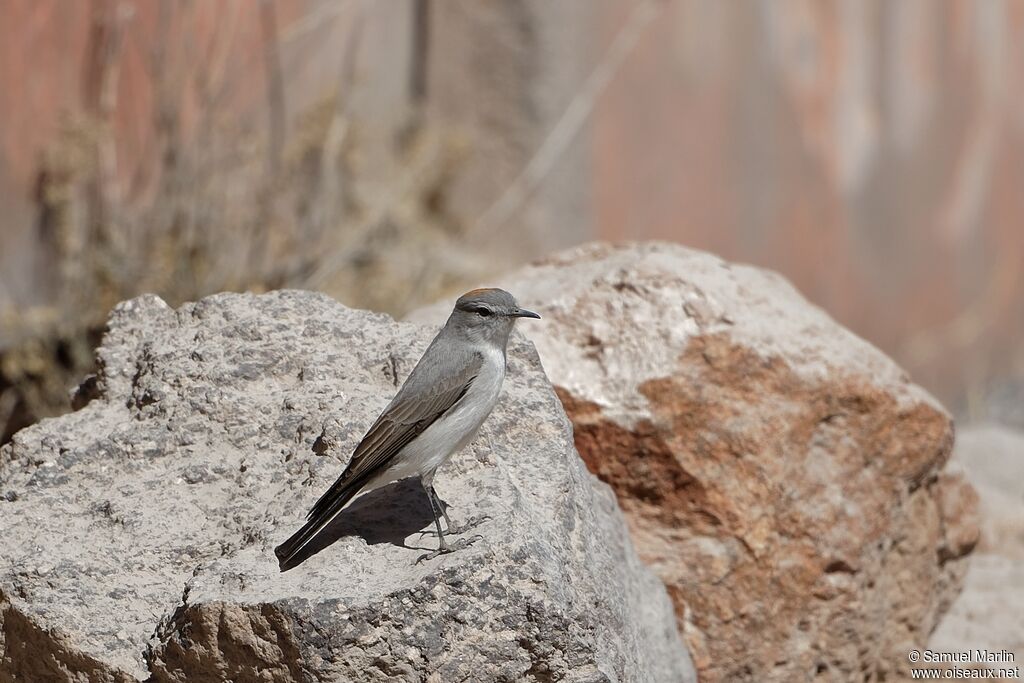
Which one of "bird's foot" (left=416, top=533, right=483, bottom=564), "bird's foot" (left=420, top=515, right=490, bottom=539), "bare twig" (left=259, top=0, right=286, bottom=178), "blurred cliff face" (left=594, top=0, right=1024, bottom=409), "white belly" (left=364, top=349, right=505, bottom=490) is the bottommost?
"bird's foot" (left=416, top=533, right=483, bottom=564)

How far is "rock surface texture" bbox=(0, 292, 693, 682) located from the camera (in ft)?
10.4

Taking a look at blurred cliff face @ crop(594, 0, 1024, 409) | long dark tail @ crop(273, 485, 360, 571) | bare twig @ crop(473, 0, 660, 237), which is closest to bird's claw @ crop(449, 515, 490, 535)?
long dark tail @ crop(273, 485, 360, 571)

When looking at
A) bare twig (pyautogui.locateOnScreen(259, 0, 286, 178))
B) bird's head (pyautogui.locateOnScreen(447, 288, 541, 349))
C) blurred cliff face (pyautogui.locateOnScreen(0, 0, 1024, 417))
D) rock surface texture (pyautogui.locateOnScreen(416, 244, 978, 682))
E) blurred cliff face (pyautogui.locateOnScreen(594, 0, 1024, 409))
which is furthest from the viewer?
blurred cliff face (pyautogui.locateOnScreen(594, 0, 1024, 409))

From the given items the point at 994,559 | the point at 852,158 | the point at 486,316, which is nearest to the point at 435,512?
the point at 486,316

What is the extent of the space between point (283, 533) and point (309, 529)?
146mm

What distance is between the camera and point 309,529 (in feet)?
11.0

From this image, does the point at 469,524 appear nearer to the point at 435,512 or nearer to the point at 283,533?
the point at 435,512

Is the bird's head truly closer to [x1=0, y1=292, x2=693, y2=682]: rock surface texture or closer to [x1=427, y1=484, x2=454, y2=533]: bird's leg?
[x1=0, y1=292, x2=693, y2=682]: rock surface texture

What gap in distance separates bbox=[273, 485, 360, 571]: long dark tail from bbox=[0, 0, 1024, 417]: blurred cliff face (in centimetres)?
344

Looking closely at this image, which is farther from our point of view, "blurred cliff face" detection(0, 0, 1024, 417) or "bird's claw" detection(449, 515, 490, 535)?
"blurred cliff face" detection(0, 0, 1024, 417)

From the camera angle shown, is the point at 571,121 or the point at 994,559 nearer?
the point at 994,559

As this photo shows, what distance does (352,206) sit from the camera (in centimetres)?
805

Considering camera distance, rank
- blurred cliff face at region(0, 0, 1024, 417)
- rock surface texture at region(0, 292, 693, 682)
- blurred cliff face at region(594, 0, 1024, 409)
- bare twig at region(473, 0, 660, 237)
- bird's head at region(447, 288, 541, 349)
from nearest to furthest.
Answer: rock surface texture at region(0, 292, 693, 682) → bird's head at region(447, 288, 541, 349) → blurred cliff face at region(0, 0, 1024, 417) → bare twig at region(473, 0, 660, 237) → blurred cliff face at region(594, 0, 1024, 409)

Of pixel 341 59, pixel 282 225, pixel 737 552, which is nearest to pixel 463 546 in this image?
pixel 737 552
